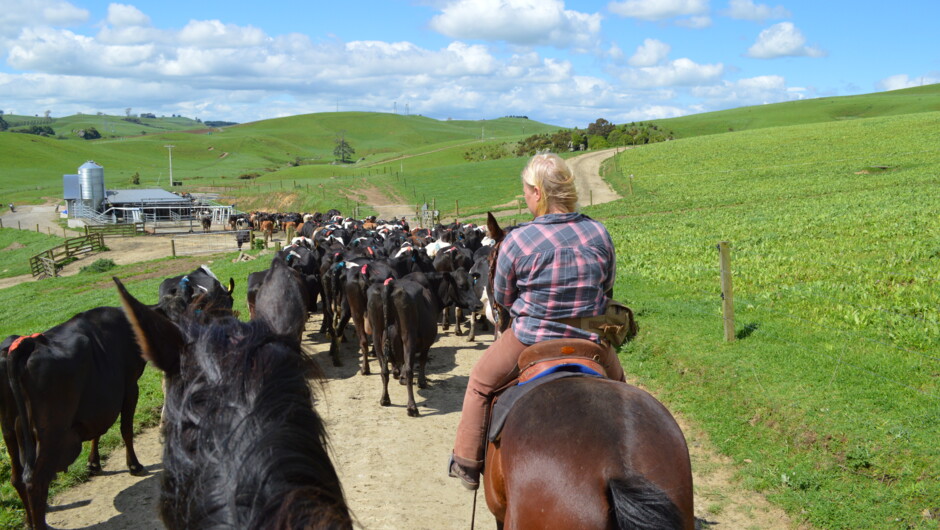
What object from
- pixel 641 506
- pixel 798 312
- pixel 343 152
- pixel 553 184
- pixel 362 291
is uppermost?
pixel 343 152

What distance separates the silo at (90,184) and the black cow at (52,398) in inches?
2503

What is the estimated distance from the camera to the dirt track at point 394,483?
6.09 m

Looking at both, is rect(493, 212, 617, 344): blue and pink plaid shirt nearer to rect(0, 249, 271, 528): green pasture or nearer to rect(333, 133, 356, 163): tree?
rect(0, 249, 271, 528): green pasture

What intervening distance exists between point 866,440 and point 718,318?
490 centimetres

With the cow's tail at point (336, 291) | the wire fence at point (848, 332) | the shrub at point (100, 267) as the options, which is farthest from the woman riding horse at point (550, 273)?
the shrub at point (100, 267)

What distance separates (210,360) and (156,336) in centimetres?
21

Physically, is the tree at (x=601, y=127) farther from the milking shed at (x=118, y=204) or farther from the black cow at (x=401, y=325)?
the black cow at (x=401, y=325)

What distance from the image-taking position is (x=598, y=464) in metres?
2.57

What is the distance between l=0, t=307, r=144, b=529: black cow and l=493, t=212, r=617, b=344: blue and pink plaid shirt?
16.3 feet

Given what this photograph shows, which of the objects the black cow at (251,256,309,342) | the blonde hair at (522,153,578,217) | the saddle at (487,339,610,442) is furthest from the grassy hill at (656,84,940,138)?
the saddle at (487,339,610,442)

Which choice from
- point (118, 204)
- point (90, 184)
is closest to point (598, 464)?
point (118, 204)

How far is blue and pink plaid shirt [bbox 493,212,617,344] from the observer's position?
342 cm

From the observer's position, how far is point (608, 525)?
8.22ft

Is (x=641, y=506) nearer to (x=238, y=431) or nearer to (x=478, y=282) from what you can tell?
(x=238, y=431)
